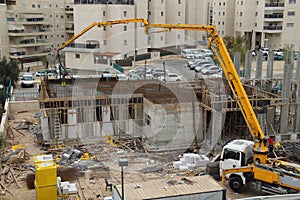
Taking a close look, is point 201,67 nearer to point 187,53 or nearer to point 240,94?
point 187,53

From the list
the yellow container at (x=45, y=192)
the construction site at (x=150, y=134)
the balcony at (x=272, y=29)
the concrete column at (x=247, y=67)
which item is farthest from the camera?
the balcony at (x=272, y=29)

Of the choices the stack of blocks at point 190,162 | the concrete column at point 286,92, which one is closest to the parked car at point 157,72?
the concrete column at point 286,92

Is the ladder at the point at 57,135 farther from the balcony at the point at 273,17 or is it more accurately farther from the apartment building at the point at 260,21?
the balcony at the point at 273,17

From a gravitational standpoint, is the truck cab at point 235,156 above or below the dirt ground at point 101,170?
above

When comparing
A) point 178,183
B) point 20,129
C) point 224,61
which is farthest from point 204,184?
point 20,129

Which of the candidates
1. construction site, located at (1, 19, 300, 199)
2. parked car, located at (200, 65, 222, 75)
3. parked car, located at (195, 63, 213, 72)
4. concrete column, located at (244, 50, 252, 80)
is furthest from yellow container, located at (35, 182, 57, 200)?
parked car, located at (195, 63, 213, 72)

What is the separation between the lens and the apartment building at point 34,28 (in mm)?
44188

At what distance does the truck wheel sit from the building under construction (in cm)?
356

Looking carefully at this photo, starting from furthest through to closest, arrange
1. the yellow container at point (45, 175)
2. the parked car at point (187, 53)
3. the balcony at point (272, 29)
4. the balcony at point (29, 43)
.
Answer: the balcony at point (272, 29)
the balcony at point (29, 43)
the parked car at point (187, 53)
the yellow container at point (45, 175)

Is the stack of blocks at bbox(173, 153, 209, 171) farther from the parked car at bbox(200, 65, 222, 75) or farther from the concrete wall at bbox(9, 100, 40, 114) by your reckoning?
the parked car at bbox(200, 65, 222, 75)

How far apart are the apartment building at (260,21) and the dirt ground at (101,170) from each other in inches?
1292

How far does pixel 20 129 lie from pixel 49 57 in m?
26.7

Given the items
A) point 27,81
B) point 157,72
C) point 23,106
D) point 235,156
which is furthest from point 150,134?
point 27,81

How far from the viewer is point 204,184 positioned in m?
10.8
